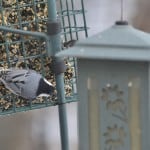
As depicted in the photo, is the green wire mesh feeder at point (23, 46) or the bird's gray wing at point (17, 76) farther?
the green wire mesh feeder at point (23, 46)

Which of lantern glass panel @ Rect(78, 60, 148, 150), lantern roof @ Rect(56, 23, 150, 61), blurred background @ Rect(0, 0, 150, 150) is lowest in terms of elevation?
blurred background @ Rect(0, 0, 150, 150)

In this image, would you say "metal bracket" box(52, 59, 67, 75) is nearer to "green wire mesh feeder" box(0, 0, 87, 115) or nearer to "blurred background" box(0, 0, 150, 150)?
"green wire mesh feeder" box(0, 0, 87, 115)

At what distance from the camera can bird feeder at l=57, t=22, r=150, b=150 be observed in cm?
117

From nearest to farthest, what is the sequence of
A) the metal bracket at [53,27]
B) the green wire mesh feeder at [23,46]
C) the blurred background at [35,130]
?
the metal bracket at [53,27], the green wire mesh feeder at [23,46], the blurred background at [35,130]

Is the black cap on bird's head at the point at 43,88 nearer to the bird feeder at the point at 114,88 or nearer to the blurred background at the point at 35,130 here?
the bird feeder at the point at 114,88

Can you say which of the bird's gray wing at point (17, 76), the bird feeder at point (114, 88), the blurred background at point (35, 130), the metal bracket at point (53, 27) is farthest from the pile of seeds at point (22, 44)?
the bird feeder at point (114, 88)

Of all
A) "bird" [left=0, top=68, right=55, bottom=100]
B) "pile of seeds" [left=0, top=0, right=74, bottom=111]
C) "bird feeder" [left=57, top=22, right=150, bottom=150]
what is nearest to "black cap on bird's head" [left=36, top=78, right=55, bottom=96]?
"bird" [left=0, top=68, right=55, bottom=100]

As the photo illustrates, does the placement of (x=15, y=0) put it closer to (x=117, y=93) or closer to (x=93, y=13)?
(x=117, y=93)

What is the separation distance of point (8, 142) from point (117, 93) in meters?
1.70

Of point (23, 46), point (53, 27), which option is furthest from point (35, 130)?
point (53, 27)

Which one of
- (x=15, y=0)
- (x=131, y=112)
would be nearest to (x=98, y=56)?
(x=131, y=112)

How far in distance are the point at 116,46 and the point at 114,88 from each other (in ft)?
0.34

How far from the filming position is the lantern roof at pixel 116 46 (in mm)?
1141

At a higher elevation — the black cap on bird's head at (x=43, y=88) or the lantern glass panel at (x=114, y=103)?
the lantern glass panel at (x=114, y=103)
